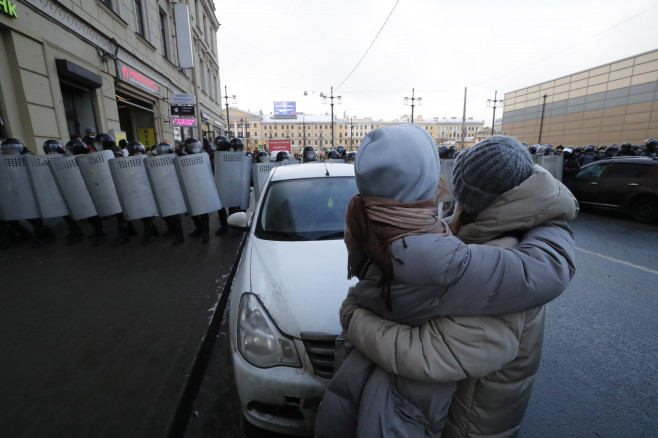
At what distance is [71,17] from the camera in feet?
25.1

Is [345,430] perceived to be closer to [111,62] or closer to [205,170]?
[205,170]

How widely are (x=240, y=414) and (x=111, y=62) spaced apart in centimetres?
1109

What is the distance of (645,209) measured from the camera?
23.9ft

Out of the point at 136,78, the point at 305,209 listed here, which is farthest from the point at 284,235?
the point at 136,78

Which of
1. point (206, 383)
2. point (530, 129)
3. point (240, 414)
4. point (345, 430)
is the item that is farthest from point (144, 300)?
point (530, 129)

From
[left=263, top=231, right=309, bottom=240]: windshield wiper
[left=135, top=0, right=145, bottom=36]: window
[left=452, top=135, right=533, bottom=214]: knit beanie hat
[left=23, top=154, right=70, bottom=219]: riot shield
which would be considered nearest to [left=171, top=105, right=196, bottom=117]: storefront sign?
[left=135, top=0, right=145, bottom=36]: window

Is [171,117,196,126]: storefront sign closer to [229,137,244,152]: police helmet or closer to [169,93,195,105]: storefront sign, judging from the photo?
[169,93,195,105]: storefront sign

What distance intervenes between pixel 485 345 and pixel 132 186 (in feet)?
19.6

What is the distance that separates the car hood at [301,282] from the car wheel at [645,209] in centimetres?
852

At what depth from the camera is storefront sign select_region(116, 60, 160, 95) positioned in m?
9.82

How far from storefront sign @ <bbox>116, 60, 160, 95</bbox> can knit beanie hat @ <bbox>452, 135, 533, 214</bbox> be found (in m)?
11.9

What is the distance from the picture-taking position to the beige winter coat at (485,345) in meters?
0.88

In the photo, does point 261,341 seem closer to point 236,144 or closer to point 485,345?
point 485,345

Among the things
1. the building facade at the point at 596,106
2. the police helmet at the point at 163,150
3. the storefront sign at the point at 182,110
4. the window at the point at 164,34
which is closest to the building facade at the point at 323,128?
the building facade at the point at 596,106
